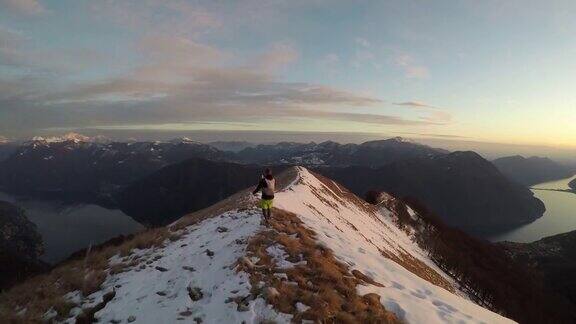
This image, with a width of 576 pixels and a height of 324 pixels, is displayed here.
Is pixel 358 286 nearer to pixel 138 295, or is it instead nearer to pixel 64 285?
pixel 138 295

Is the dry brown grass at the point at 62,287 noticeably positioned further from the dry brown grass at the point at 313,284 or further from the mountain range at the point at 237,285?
the dry brown grass at the point at 313,284

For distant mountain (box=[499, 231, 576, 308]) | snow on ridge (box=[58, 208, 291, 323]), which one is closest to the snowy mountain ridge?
snow on ridge (box=[58, 208, 291, 323])

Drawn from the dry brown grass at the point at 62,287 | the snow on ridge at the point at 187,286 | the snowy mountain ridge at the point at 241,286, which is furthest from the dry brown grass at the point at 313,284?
the dry brown grass at the point at 62,287

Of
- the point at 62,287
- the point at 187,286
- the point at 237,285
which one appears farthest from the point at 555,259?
the point at 62,287

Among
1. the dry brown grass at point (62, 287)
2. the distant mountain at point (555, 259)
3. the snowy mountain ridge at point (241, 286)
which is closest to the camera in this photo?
the snowy mountain ridge at point (241, 286)

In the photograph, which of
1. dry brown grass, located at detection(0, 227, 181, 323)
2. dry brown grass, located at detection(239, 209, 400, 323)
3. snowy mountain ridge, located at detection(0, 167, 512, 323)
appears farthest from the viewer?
dry brown grass, located at detection(0, 227, 181, 323)

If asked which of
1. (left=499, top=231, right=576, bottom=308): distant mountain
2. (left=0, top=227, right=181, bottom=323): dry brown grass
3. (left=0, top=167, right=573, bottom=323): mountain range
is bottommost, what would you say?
(left=499, top=231, right=576, bottom=308): distant mountain

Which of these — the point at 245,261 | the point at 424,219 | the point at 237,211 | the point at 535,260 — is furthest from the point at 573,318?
the point at 245,261

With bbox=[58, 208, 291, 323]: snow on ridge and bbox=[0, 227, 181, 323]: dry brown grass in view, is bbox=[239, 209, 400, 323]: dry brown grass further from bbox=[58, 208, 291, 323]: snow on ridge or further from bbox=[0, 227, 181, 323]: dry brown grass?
bbox=[0, 227, 181, 323]: dry brown grass
